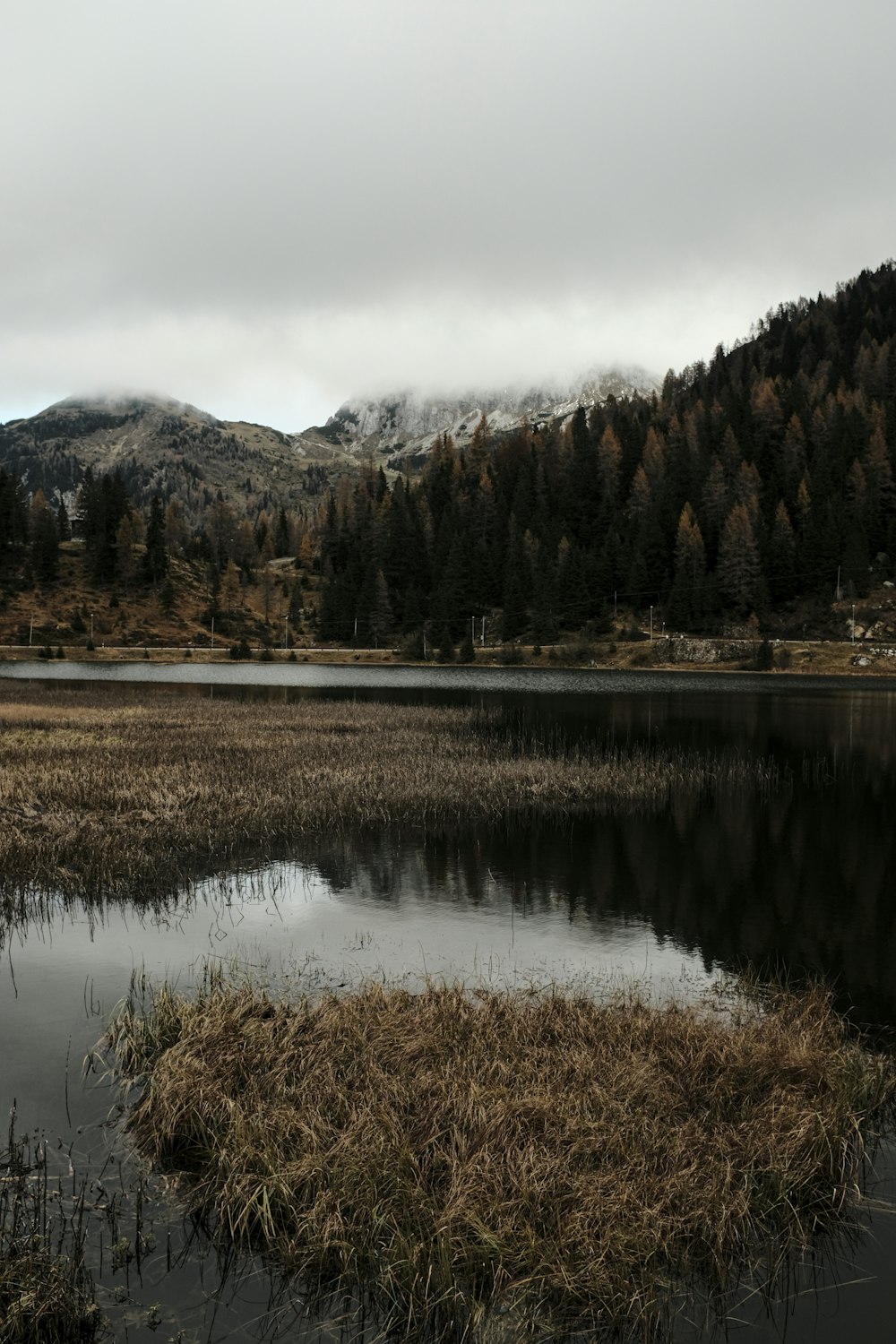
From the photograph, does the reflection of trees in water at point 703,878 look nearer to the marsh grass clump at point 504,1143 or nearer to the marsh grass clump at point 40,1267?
the marsh grass clump at point 504,1143

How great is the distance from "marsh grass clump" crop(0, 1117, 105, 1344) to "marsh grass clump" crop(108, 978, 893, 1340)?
119cm

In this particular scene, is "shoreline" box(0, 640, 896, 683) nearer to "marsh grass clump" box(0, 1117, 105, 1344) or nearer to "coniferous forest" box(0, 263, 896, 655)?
"coniferous forest" box(0, 263, 896, 655)

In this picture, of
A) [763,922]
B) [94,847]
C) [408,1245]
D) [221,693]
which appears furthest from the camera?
[221,693]

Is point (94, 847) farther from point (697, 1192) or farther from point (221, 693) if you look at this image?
point (221, 693)

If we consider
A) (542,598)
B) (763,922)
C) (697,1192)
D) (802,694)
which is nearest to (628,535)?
(542,598)

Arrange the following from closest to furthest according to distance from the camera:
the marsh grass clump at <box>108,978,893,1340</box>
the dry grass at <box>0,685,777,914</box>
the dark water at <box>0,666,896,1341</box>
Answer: the marsh grass clump at <box>108,978,893,1340</box> < the dark water at <box>0,666,896,1341</box> < the dry grass at <box>0,685,777,914</box>

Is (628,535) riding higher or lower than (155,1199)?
higher

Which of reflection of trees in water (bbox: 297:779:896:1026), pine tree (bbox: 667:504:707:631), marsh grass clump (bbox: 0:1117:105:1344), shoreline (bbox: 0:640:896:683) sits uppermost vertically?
pine tree (bbox: 667:504:707:631)

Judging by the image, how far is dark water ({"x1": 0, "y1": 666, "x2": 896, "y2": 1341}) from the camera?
25.2ft

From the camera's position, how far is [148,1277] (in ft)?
25.0

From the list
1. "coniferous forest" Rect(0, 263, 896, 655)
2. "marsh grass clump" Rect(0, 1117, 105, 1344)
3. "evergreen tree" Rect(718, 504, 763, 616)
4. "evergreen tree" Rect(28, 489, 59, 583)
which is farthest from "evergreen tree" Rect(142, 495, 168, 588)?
"marsh grass clump" Rect(0, 1117, 105, 1344)

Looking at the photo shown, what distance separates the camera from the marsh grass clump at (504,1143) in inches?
290

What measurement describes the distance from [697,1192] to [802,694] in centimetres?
8870

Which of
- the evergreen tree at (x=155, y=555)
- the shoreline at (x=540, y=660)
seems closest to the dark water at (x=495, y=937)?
the shoreline at (x=540, y=660)
